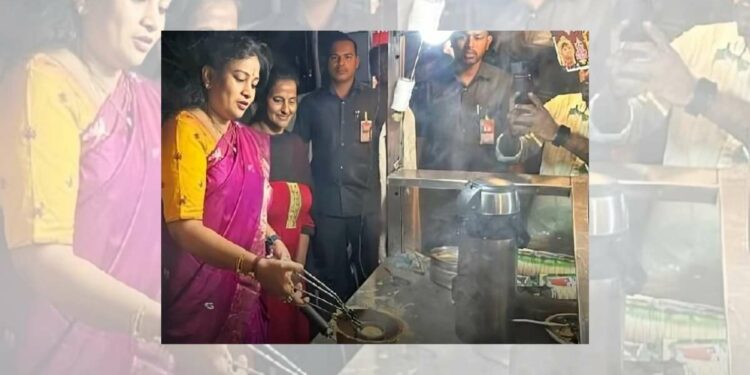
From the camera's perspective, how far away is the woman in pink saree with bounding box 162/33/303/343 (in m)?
→ 1.75

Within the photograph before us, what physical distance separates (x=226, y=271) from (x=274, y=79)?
40 centimetres

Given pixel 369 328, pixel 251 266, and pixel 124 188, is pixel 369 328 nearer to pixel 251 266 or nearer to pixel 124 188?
pixel 251 266

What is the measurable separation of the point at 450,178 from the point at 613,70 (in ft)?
1.31

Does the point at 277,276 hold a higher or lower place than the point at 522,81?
lower

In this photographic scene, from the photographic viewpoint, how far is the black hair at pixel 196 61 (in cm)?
175

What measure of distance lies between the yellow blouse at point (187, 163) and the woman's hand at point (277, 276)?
0.57 ft

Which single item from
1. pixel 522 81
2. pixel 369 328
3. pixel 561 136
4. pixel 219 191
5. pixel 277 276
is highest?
pixel 522 81

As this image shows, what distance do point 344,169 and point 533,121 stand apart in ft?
1.30

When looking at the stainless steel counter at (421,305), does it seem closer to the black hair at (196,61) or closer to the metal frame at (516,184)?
the metal frame at (516,184)

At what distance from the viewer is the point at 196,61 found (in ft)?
5.75

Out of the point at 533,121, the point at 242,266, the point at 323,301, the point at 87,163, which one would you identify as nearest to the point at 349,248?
the point at 323,301

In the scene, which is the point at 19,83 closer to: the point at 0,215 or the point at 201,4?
the point at 0,215

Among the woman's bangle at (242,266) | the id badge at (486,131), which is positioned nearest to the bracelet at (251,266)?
the woman's bangle at (242,266)

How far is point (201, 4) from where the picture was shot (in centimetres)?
176
